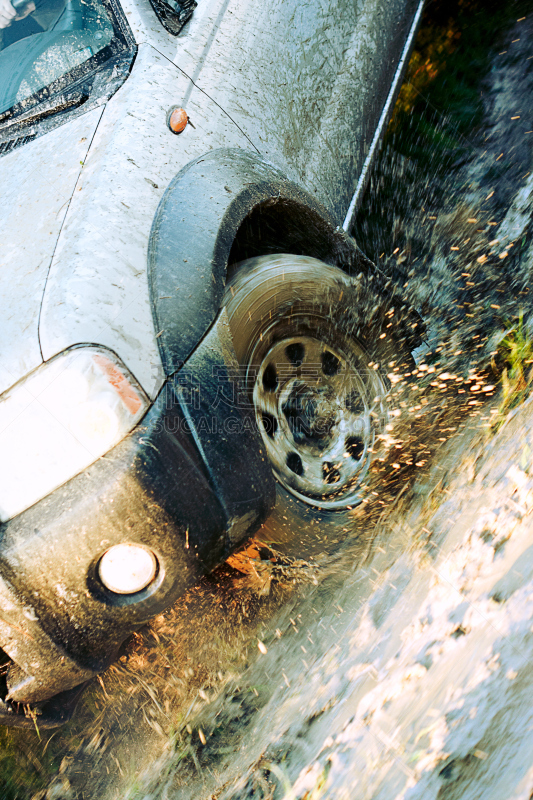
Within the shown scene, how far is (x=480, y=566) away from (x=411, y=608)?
33cm

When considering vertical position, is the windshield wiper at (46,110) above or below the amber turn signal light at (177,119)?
above

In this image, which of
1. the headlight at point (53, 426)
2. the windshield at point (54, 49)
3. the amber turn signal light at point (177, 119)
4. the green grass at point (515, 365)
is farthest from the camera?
the green grass at point (515, 365)

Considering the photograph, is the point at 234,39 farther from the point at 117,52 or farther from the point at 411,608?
the point at 411,608

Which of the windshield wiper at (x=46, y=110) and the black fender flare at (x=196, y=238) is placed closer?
the black fender flare at (x=196, y=238)

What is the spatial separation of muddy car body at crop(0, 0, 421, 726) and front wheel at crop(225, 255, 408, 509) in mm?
156

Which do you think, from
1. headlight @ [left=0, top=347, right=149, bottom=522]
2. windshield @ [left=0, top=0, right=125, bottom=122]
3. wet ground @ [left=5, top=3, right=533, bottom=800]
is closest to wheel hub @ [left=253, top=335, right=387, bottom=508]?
wet ground @ [left=5, top=3, right=533, bottom=800]

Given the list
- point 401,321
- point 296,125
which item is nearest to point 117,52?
point 296,125

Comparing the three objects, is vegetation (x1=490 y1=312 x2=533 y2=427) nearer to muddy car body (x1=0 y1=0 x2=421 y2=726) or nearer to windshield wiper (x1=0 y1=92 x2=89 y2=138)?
muddy car body (x1=0 y1=0 x2=421 y2=726)

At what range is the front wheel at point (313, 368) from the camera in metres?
1.86

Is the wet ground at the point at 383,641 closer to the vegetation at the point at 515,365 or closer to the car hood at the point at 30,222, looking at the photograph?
the vegetation at the point at 515,365

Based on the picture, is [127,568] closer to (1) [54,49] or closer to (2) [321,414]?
(2) [321,414]

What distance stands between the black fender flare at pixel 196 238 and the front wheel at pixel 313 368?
17 cm

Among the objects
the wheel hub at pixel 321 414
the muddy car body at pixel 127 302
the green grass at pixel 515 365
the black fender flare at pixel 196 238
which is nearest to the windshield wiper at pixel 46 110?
the muddy car body at pixel 127 302

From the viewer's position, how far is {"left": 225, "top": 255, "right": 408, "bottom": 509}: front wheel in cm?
186
